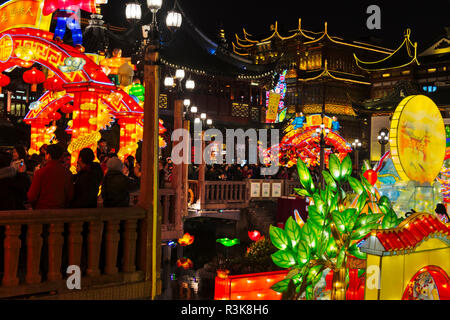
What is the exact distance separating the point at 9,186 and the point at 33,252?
0.91 meters

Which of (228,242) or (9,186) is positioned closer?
(9,186)

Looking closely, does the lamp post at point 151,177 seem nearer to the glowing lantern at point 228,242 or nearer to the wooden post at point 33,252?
the wooden post at point 33,252

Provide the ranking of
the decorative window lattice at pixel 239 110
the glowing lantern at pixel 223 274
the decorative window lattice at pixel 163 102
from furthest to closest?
the decorative window lattice at pixel 239 110, the decorative window lattice at pixel 163 102, the glowing lantern at pixel 223 274

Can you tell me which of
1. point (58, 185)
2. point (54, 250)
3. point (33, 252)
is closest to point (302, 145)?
point (58, 185)

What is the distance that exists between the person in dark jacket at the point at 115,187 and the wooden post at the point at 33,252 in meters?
1.23

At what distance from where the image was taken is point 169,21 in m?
9.60

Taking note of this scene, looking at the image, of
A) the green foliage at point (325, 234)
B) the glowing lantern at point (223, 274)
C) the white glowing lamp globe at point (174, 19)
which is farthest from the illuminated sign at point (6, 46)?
the green foliage at point (325, 234)

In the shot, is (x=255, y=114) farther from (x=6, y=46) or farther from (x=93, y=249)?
(x=93, y=249)

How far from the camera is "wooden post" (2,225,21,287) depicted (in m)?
4.77

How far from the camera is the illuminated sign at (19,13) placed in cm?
1109

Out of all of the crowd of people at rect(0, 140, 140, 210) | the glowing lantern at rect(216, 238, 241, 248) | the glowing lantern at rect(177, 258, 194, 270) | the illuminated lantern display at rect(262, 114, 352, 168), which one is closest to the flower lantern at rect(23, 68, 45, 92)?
the glowing lantern at rect(177, 258, 194, 270)

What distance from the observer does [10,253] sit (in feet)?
15.6

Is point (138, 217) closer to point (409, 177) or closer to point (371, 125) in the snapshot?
point (409, 177)

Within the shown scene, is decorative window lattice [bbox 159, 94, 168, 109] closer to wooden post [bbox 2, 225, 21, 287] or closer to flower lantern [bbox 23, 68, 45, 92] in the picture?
flower lantern [bbox 23, 68, 45, 92]
